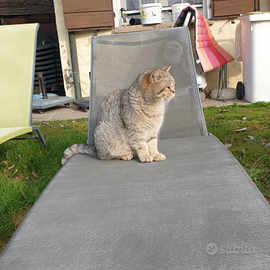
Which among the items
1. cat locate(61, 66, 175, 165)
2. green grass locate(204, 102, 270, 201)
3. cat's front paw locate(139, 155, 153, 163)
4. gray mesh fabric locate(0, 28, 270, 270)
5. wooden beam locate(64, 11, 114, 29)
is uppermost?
wooden beam locate(64, 11, 114, 29)

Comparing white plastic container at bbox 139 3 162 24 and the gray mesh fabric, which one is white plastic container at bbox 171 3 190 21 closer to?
white plastic container at bbox 139 3 162 24

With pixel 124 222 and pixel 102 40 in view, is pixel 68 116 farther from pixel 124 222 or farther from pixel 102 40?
pixel 124 222

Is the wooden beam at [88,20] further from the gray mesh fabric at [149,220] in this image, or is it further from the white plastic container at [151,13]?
the gray mesh fabric at [149,220]

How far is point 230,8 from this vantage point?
18.3ft

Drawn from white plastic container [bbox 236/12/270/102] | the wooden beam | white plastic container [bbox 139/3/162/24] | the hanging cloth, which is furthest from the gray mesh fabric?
the wooden beam

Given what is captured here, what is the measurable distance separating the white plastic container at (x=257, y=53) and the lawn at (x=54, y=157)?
21.9 inches

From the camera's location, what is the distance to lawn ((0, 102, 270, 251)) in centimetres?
226

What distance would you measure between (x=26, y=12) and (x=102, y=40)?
19.0ft

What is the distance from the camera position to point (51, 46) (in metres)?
6.51

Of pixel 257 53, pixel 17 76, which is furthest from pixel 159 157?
pixel 257 53

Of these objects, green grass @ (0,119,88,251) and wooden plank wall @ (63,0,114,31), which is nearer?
green grass @ (0,119,88,251)

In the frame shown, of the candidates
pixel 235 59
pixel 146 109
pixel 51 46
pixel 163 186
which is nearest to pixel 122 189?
pixel 163 186

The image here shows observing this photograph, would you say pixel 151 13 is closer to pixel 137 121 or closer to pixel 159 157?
pixel 137 121

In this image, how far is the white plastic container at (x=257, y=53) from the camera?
4.74 meters
